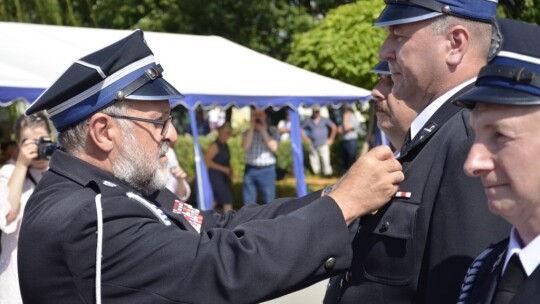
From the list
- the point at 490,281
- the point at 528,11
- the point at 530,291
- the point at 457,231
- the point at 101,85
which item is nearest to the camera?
the point at 530,291

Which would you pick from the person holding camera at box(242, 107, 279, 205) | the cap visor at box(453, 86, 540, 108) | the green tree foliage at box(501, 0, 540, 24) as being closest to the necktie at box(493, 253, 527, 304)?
the cap visor at box(453, 86, 540, 108)

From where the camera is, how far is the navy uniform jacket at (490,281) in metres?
1.62

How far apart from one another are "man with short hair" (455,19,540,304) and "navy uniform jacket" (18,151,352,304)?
603 millimetres

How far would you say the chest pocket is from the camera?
87.9 inches

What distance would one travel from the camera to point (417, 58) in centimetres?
237

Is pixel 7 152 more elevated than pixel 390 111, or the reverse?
pixel 390 111

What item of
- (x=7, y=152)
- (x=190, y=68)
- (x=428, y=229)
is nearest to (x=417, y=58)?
(x=428, y=229)

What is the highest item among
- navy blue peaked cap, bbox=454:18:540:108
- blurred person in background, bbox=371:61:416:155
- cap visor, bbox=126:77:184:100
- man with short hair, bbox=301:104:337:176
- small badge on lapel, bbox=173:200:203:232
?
navy blue peaked cap, bbox=454:18:540:108

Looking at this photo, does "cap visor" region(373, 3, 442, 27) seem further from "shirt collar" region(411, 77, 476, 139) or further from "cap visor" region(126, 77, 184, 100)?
"cap visor" region(126, 77, 184, 100)

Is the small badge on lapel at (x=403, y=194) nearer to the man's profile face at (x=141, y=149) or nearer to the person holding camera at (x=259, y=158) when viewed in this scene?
the man's profile face at (x=141, y=149)

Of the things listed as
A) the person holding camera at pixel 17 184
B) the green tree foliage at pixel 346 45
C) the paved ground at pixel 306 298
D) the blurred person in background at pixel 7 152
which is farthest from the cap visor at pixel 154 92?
the green tree foliage at pixel 346 45

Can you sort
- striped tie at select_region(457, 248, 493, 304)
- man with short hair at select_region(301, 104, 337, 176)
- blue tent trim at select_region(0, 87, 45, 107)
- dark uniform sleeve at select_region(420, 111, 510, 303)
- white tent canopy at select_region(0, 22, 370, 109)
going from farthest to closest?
1. man with short hair at select_region(301, 104, 337, 176)
2. white tent canopy at select_region(0, 22, 370, 109)
3. blue tent trim at select_region(0, 87, 45, 107)
4. dark uniform sleeve at select_region(420, 111, 510, 303)
5. striped tie at select_region(457, 248, 493, 304)

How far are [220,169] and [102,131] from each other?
9.02m

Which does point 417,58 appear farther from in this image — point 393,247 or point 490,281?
point 490,281
